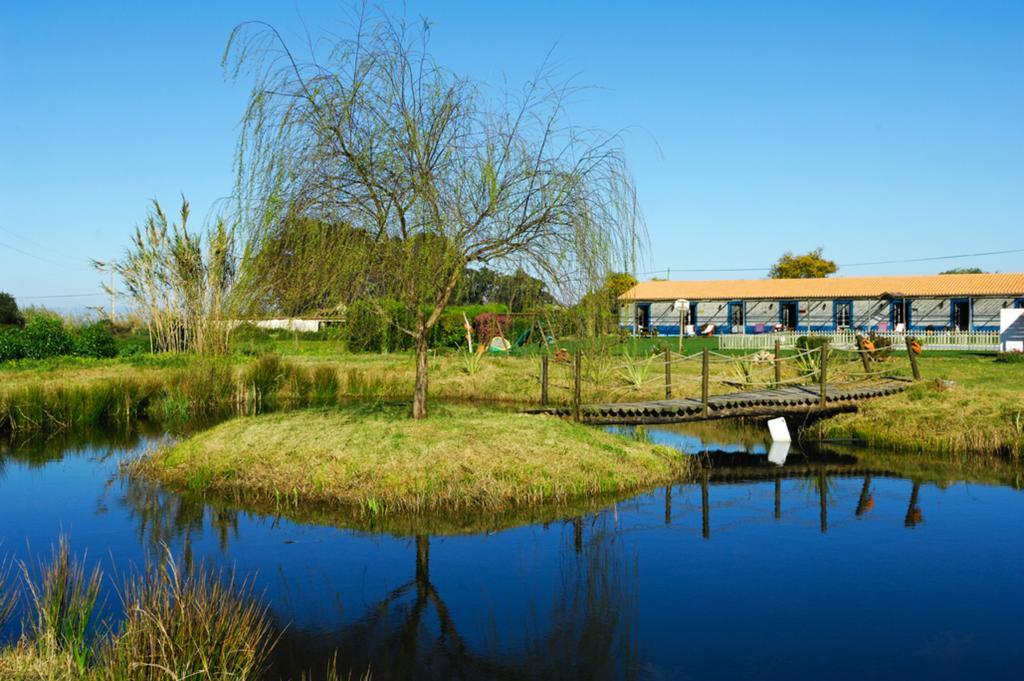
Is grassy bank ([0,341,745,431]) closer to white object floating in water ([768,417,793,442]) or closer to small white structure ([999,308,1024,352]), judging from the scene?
white object floating in water ([768,417,793,442])

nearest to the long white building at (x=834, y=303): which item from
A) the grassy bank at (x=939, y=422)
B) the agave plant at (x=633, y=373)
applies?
the agave plant at (x=633, y=373)

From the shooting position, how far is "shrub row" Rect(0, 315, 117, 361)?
29.5 m

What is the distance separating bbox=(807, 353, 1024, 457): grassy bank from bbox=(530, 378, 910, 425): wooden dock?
0.44 meters

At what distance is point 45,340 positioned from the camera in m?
30.2

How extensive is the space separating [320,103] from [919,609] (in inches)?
402

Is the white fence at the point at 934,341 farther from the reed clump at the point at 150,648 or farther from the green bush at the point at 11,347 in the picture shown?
the reed clump at the point at 150,648

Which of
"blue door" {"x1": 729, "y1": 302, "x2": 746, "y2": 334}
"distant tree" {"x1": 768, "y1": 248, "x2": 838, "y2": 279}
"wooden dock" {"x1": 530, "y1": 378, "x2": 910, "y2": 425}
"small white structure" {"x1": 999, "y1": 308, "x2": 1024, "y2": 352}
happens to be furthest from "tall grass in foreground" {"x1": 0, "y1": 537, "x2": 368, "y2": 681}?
"distant tree" {"x1": 768, "y1": 248, "x2": 838, "y2": 279}

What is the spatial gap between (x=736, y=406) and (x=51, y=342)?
24.4m

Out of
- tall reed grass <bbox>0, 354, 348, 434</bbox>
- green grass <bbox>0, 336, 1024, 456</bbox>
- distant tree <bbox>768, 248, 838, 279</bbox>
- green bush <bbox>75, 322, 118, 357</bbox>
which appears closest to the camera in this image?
green grass <bbox>0, 336, 1024, 456</bbox>

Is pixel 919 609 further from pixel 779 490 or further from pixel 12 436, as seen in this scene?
pixel 12 436

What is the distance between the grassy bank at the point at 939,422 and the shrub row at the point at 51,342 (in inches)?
983

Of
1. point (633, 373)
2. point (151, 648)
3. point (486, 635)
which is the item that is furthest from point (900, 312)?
point (151, 648)

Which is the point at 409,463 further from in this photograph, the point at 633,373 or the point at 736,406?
the point at 633,373

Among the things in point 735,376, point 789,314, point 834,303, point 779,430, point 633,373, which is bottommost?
point 779,430
